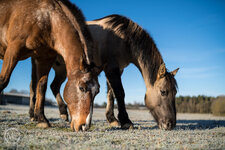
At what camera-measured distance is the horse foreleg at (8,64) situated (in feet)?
12.2

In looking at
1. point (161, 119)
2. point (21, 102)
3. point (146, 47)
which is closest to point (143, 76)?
point (146, 47)

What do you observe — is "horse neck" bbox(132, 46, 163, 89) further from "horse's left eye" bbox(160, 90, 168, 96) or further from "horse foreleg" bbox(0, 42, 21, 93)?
"horse foreleg" bbox(0, 42, 21, 93)

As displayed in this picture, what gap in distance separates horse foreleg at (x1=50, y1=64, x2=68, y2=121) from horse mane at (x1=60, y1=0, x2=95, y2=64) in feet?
9.13

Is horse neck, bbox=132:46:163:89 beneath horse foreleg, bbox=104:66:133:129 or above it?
above

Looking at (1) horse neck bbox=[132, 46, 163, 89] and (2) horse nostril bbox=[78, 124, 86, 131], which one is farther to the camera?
(1) horse neck bbox=[132, 46, 163, 89]

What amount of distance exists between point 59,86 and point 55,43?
2.60 meters

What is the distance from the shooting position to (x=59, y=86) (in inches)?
255

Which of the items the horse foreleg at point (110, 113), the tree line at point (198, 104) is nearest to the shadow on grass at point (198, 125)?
the horse foreleg at point (110, 113)

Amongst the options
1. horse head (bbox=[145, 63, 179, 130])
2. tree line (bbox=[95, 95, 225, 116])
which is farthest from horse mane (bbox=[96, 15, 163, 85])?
tree line (bbox=[95, 95, 225, 116])

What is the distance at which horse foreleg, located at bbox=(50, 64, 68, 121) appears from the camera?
5.94m

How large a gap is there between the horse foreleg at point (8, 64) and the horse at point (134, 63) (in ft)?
5.26

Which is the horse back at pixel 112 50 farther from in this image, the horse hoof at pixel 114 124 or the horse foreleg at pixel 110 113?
the horse hoof at pixel 114 124

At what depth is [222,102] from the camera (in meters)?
13.4

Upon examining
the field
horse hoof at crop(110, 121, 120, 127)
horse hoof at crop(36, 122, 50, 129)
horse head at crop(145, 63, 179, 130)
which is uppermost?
horse head at crop(145, 63, 179, 130)
